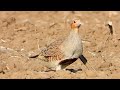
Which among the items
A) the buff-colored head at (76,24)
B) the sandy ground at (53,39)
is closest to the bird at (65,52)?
the buff-colored head at (76,24)

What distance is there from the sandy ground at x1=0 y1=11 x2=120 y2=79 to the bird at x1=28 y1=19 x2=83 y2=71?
0.87ft

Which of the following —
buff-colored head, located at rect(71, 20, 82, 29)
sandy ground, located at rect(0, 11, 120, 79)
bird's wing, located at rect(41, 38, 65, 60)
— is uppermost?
buff-colored head, located at rect(71, 20, 82, 29)

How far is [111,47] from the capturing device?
13664 millimetres

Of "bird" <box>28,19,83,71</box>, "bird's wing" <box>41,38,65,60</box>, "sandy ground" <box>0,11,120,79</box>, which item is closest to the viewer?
"sandy ground" <box>0,11,120,79</box>

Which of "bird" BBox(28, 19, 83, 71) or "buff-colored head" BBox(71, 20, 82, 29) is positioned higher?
"buff-colored head" BBox(71, 20, 82, 29)

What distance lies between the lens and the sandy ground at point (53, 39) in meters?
10.7

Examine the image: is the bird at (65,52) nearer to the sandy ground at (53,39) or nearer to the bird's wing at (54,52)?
the bird's wing at (54,52)

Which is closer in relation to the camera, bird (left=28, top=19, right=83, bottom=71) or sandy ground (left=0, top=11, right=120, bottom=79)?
sandy ground (left=0, top=11, right=120, bottom=79)

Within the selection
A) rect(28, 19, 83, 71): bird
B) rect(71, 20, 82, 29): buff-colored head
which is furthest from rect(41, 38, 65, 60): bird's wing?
rect(71, 20, 82, 29): buff-colored head

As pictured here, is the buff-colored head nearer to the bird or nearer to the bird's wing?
the bird

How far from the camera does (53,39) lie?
14.2 m

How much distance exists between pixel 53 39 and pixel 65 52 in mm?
3298

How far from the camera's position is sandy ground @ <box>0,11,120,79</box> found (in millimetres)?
10695

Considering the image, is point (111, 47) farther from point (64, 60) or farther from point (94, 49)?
point (64, 60)
